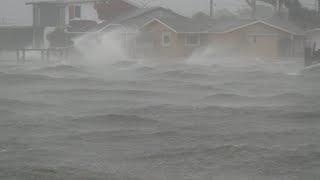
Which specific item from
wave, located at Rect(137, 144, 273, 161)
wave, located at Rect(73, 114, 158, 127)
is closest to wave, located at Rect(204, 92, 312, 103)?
wave, located at Rect(73, 114, 158, 127)

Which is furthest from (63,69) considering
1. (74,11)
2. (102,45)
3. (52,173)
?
(52,173)

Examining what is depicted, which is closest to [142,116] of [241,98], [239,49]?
[241,98]

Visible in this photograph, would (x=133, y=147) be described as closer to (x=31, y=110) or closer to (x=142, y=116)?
(x=142, y=116)

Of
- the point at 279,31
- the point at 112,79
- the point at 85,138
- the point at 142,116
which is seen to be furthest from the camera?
the point at 279,31

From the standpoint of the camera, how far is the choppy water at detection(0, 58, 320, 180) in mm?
12023

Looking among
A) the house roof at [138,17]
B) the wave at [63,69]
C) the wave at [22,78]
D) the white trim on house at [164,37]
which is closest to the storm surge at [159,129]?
the wave at [22,78]

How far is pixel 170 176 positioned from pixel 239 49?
4373 centimetres

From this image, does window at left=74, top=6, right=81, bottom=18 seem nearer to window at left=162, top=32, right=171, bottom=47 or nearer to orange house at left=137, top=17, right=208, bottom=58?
orange house at left=137, top=17, right=208, bottom=58

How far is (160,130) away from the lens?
53.3 feet

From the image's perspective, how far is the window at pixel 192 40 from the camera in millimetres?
55219

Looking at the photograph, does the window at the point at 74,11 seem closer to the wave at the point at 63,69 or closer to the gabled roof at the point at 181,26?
the gabled roof at the point at 181,26

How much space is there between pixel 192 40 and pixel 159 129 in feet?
129

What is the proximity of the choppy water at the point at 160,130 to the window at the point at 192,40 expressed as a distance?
82.0 ft

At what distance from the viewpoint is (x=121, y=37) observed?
185 ft
